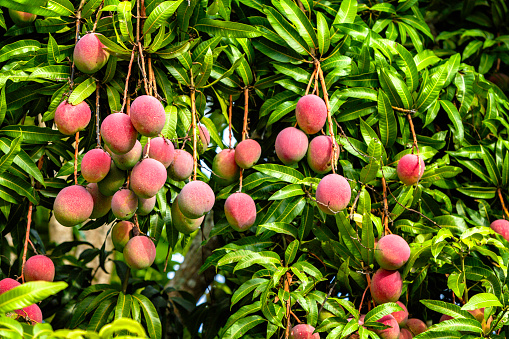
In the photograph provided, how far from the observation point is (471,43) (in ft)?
7.72

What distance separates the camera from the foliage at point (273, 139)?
4.89 feet

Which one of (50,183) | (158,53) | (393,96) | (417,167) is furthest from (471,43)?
(50,183)

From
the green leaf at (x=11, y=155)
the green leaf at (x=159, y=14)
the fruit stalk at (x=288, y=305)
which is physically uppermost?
the green leaf at (x=159, y=14)

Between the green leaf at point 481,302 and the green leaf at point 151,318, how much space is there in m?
0.86

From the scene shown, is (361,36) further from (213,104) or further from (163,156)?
(163,156)

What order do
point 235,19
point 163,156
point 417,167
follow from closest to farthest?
point 163,156 < point 417,167 < point 235,19

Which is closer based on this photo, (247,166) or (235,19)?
(247,166)

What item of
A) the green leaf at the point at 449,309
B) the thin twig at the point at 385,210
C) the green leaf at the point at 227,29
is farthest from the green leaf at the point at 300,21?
the green leaf at the point at 449,309

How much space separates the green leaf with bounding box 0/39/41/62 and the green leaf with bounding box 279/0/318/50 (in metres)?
0.74

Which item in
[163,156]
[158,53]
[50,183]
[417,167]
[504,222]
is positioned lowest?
[504,222]

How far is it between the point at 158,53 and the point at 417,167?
2.63 ft

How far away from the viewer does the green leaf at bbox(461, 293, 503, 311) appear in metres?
1.45

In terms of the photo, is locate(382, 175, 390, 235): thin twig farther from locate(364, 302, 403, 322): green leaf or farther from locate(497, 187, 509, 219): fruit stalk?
locate(497, 187, 509, 219): fruit stalk

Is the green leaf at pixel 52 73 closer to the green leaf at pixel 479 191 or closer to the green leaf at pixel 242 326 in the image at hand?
the green leaf at pixel 242 326
